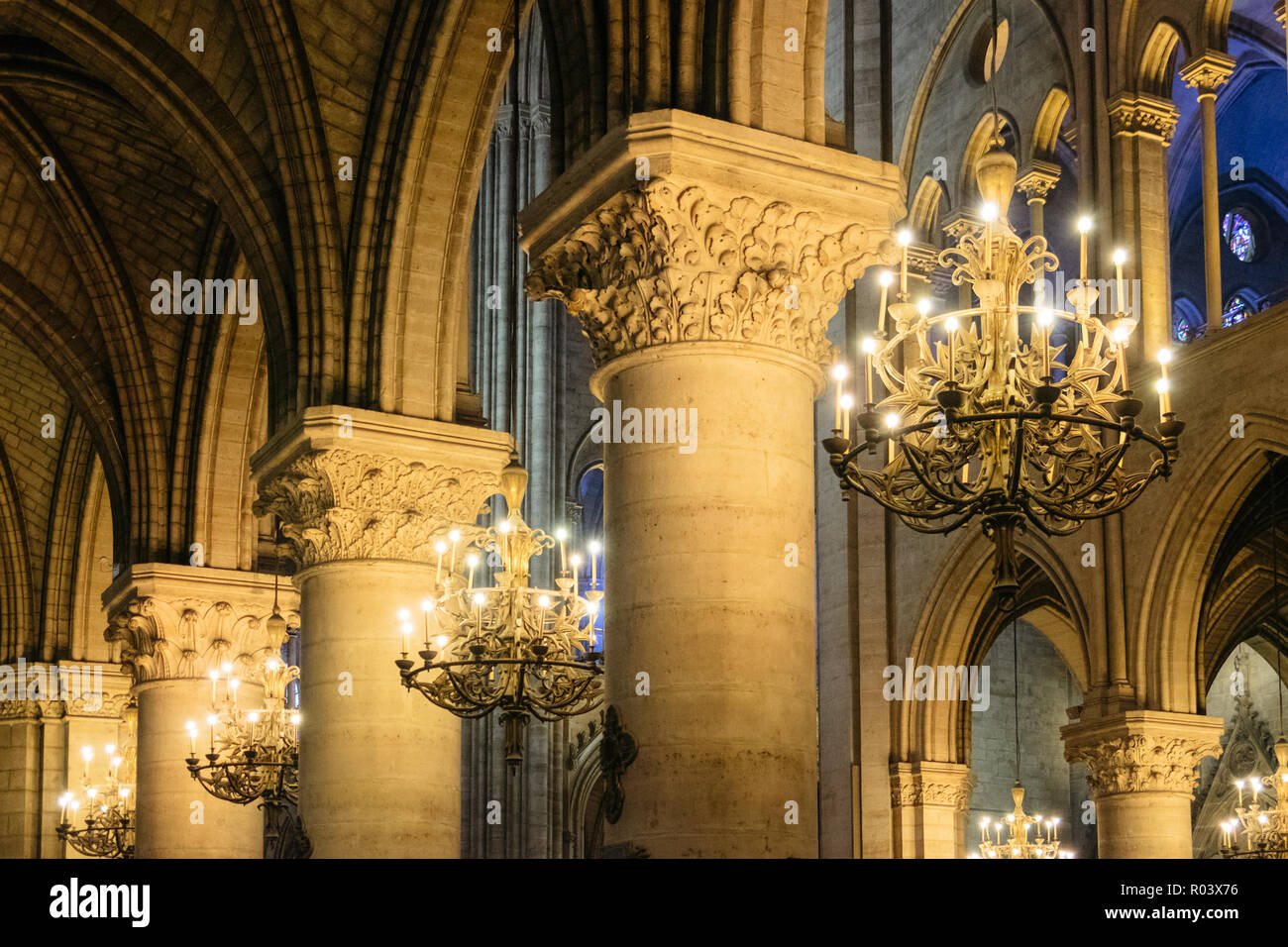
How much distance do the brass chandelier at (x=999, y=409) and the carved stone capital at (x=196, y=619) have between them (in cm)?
740

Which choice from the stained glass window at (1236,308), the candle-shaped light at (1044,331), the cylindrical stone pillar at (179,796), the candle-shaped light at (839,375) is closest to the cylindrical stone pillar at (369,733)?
the candle-shaped light at (839,375)

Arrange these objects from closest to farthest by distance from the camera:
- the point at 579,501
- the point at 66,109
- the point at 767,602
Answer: the point at 767,602 < the point at 66,109 < the point at 579,501

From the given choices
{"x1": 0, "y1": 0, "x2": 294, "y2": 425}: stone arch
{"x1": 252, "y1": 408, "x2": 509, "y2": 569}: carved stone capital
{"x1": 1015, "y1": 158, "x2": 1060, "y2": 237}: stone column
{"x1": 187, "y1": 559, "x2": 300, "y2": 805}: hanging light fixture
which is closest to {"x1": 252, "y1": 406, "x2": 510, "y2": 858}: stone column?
{"x1": 252, "y1": 408, "x2": 509, "y2": 569}: carved stone capital

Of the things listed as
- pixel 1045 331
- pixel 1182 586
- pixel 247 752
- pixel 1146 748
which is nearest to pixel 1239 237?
pixel 1182 586

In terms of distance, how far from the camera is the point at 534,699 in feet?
37.9

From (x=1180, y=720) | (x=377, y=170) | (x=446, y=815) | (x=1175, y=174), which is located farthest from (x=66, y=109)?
(x=1175, y=174)

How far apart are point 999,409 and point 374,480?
14.1ft

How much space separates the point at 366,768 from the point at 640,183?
4829 millimetres

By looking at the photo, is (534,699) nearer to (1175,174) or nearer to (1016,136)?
(1016,136)

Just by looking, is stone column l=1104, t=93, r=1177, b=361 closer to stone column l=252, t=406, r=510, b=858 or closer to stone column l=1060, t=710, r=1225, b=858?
stone column l=1060, t=710, r=1225, b=858

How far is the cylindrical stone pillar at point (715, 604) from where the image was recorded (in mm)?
7285

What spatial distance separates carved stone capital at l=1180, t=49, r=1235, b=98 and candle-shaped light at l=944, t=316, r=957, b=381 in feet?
32.2

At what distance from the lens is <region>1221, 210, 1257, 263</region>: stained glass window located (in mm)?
28344

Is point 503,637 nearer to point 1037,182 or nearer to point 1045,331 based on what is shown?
point 1045,331
